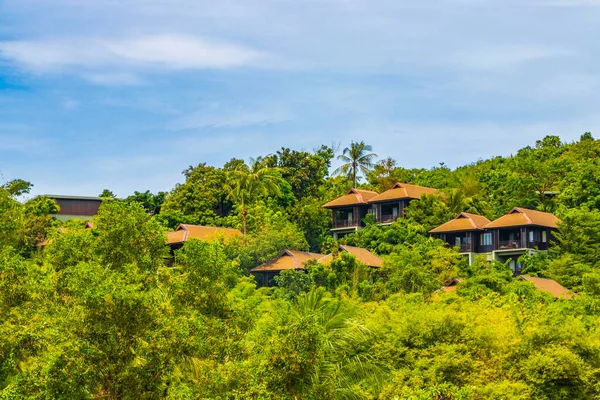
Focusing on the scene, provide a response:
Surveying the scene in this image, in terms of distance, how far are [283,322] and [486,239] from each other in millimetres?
38705

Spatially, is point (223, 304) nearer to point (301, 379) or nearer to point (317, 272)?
point (301, 379)

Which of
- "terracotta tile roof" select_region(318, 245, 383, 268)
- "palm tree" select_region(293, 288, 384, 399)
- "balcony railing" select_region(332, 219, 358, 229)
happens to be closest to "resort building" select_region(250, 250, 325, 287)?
"terracotta tile roof" select_region(318, 245, 383, 268)

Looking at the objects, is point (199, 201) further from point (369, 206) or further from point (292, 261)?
point (292, 261)

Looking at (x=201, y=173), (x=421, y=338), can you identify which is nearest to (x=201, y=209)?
(x=201, y=173)

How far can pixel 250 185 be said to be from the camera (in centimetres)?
6356

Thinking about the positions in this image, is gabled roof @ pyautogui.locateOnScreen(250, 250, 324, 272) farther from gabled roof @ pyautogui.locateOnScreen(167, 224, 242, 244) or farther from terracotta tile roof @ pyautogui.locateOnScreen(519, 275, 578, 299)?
terracotta tile roof @ pyautogui.locateOnScreen(519, 275, 578, 299)

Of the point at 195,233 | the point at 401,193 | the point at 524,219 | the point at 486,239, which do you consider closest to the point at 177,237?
the point at 195,233

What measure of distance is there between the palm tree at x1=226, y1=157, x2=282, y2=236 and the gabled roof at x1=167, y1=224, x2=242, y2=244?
3.89 feet

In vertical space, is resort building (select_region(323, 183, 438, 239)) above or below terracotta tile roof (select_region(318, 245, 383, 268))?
above

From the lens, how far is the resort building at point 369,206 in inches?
2495

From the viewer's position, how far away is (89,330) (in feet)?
60.0

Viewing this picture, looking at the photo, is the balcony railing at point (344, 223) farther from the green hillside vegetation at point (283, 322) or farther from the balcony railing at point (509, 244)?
the balcony railing at point (509, 244)

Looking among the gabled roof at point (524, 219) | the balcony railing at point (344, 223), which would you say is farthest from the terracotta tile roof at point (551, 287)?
the balcony railing at point (344, 223)

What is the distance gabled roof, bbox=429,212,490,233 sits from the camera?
2249 inches
